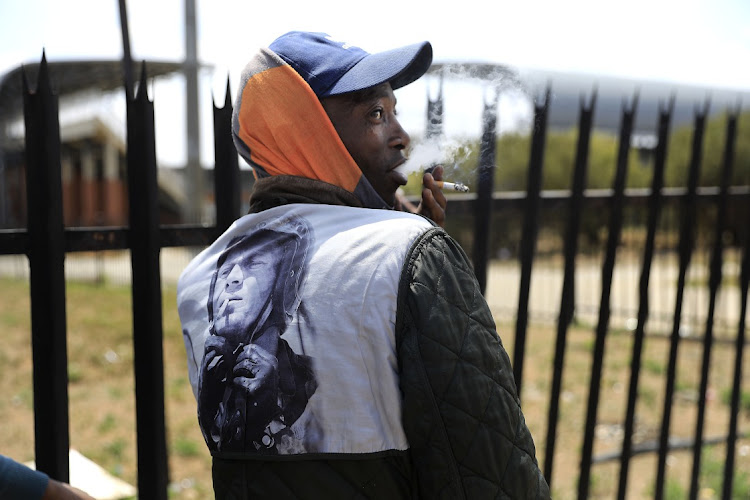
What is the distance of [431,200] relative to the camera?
1454 millimetres

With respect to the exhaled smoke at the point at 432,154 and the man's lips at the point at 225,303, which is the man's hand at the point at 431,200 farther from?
the man's lips at the point at 225,303

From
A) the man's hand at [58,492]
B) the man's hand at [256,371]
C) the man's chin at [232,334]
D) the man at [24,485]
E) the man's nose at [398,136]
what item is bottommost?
the man's hand at [58,492]

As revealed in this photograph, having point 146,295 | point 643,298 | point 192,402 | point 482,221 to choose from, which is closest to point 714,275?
point 643,298

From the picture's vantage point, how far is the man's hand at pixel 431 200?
1.46 m

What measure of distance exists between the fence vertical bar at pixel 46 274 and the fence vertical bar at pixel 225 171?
41 centimetres

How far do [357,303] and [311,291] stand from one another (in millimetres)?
90

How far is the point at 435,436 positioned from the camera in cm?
108

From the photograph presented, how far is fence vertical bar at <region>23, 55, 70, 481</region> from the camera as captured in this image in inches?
63.0

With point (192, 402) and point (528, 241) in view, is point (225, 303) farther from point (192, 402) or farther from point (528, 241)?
point (192, 402)

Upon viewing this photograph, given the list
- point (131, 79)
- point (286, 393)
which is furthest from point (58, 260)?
point (286, 393)

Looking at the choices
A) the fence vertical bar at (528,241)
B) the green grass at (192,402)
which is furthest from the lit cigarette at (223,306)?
the green grass at (192,402)

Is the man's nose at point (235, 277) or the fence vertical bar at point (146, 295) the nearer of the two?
the man's nose at point (235, 277)

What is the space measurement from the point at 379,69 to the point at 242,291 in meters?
0.50

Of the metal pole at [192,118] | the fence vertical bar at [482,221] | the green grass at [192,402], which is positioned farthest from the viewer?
the metal pole at [192,118]
